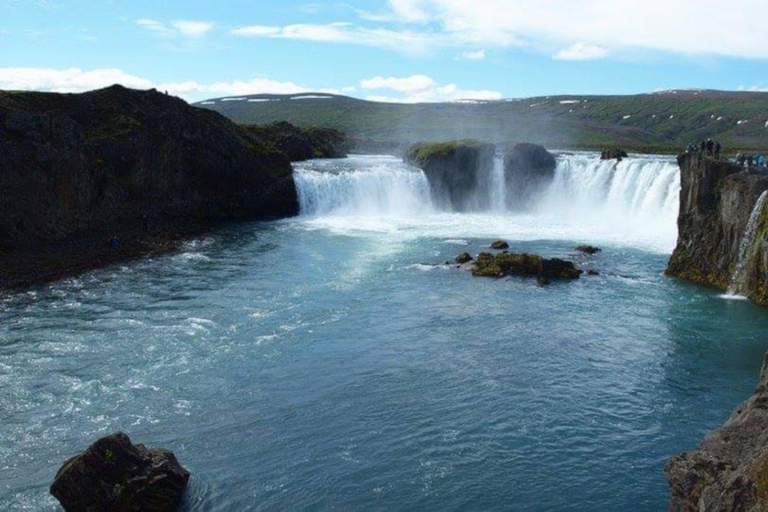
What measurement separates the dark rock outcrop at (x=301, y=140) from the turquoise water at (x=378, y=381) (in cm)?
4700

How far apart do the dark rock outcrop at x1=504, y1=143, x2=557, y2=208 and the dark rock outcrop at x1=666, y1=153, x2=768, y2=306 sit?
1299 inches

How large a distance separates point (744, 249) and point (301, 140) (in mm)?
72856

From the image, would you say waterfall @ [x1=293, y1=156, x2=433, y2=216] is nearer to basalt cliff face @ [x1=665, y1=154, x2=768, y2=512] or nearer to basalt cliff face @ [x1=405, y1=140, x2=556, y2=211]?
basalt cliff face @ [x1=405, y1=140, x2=556, y2=211]

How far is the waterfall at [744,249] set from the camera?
35312 mm

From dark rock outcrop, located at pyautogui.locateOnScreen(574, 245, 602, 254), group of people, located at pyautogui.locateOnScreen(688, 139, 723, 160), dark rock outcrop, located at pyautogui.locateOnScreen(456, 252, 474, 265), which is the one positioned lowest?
dark rock outcrop, located at pyautogui.locateOnScreen(456, 252, 474, 265)

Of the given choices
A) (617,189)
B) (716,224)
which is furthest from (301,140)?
(716,224)

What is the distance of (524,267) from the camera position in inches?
1652

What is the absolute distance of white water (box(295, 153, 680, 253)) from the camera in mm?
59403

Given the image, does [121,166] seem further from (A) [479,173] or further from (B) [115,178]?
(A) [479,173]

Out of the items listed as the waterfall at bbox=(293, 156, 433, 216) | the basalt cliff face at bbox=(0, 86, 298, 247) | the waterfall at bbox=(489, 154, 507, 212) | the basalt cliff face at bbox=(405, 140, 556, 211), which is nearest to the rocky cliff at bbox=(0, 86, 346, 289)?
the basalt cliff face at bbox=(0, 86, 298, 247)

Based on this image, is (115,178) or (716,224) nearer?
(716,224)

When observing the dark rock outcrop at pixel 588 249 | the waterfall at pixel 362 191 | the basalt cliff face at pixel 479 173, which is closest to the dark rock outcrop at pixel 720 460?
the dark rock outcrop at pixel 588 249

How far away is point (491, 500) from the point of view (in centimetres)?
1672

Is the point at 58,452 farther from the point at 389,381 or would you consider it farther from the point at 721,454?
the point at 721,454
